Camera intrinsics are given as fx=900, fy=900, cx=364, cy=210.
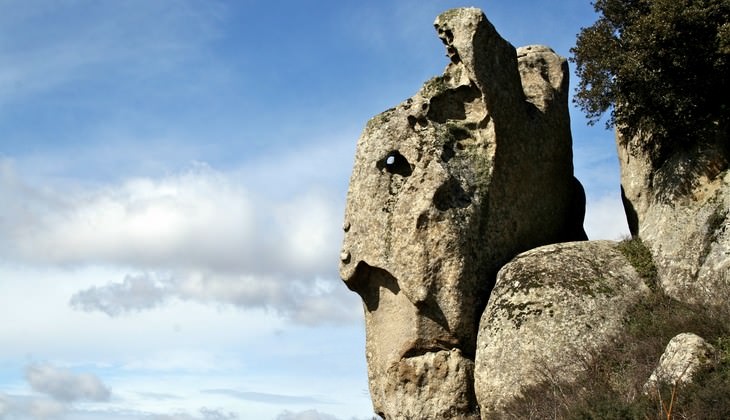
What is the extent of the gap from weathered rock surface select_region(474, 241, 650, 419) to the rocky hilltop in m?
0.03

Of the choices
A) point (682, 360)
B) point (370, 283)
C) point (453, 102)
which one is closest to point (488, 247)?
point (370, 283)

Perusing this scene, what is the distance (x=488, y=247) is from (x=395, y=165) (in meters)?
3.16

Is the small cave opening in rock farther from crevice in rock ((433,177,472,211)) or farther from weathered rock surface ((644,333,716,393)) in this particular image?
weathered rock surface ((644,333,716,393))

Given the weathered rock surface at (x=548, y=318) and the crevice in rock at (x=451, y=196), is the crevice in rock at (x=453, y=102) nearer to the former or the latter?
the crevice in rock at (x=451, y=196)

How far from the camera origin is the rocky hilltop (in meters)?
19.8

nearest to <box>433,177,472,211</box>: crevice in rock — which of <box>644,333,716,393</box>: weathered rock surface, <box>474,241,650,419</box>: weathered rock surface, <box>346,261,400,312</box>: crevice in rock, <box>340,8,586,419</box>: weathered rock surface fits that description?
<box>340,8,586,419</box>: weathered rock surface

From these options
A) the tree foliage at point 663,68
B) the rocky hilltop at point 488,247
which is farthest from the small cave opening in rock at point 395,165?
the tree foliage at point 663,68

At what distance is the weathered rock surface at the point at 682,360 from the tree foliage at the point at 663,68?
253 inches

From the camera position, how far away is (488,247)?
2188 centimetres

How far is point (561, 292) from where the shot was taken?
20188 millimetres

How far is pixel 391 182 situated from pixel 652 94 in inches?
258

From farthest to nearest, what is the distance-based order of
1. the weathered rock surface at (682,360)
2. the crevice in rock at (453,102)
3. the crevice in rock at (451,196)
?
1. the crevice in rock at (453,102)
2. the crevice in rock at (451,196)
3. the weathered rock surface at (682,360)

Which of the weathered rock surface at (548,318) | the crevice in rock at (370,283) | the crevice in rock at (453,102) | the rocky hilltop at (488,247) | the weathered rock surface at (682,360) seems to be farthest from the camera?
the crevice in rock at (453,102)

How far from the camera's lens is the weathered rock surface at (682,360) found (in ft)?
52.3
